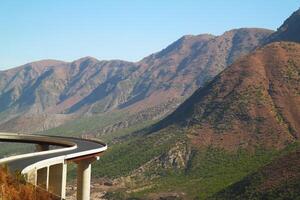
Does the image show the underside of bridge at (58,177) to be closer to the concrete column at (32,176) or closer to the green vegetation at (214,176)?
the concrete column at (32,176)

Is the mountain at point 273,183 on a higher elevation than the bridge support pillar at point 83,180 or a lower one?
lower

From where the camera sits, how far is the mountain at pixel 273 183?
434ft

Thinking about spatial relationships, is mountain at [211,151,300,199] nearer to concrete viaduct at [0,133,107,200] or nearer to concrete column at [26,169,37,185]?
concrete viaduct at [0,133,107,200]

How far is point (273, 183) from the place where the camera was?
140 m

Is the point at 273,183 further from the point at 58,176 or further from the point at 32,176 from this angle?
the point at 32,176

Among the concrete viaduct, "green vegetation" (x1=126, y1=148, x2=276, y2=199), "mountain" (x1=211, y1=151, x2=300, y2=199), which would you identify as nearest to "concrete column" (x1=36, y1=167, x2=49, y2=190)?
the concrete viaduct

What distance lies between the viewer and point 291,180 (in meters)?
137

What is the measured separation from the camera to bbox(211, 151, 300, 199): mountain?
132375 millimetres

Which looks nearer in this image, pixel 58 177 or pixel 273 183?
pixel 58 177

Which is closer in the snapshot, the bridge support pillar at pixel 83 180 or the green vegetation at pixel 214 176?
the bridge support pillar at pixel 83 180

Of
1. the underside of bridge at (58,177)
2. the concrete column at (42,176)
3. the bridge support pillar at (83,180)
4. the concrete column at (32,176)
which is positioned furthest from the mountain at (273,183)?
the concrete column at (32,176)

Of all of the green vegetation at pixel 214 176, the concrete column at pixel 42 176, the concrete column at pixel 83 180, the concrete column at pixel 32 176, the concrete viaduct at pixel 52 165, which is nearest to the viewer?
the concrete column at pixel 32 176

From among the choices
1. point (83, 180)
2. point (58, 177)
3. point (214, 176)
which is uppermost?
point (58, 177)

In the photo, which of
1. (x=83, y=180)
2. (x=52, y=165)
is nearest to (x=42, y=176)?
(x=52, y=165)
